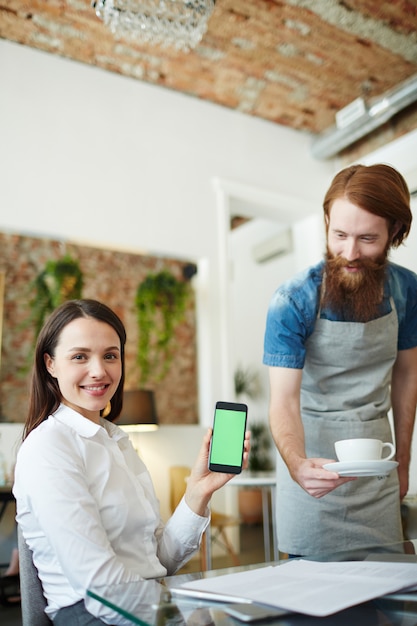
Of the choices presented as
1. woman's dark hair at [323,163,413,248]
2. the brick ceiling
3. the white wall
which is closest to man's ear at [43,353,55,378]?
woman's dark hair at [323,163,413,248]

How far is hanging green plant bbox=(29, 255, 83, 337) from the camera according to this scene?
389cm

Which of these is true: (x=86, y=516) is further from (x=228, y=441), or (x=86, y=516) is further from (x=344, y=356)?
(x=344, y=356)

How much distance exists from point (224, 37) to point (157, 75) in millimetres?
693

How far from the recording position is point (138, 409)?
13.2 feet

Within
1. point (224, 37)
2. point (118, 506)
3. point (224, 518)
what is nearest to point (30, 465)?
point (118, 506)

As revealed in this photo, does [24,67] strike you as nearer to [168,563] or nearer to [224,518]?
[224,518]

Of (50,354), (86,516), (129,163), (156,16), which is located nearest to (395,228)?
(50,354)

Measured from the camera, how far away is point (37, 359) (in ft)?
4.65

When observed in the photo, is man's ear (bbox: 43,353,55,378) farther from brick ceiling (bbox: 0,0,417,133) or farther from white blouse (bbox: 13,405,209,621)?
brick ceiling (bbox: 0,0,417,133)

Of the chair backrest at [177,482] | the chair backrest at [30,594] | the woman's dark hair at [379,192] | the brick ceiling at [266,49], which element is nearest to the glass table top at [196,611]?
the chair backrest at [30,594]

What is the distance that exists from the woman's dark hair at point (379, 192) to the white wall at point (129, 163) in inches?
110

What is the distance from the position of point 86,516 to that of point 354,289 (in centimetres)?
92

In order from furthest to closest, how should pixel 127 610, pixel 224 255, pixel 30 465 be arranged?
1. pixel 224 255
2. pixel 30 465
3. pixel 127 610

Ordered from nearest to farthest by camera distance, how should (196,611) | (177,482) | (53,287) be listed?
(196,611) → (53,287) → (177,482)
